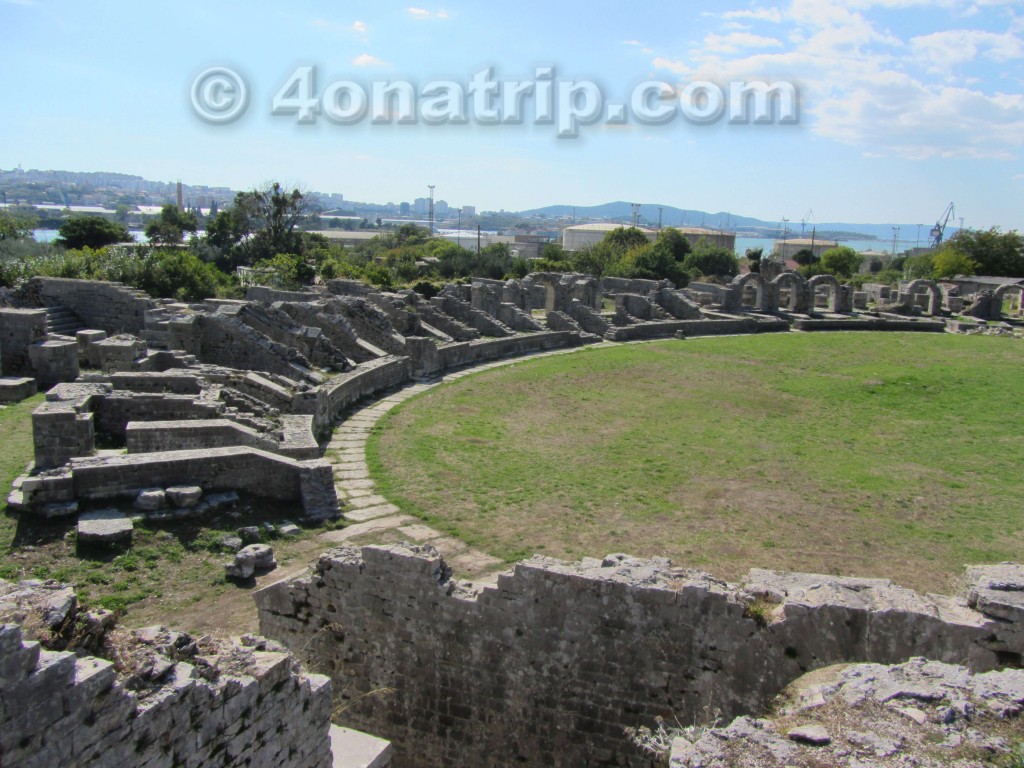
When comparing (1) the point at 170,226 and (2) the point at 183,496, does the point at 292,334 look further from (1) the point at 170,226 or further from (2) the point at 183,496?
(1) the point at 170,226

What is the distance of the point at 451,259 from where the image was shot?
54.3m

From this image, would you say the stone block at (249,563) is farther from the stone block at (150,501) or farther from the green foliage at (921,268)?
the green foliage at (921,268)

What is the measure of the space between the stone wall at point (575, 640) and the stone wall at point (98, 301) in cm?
1654

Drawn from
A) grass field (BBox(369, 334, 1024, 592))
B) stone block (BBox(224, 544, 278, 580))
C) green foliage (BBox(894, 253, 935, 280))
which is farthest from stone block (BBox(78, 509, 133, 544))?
green foliage (BBox(894, 253, 935, 280))

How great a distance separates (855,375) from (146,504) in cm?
1936

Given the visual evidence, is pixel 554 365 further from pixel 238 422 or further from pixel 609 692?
A: pixel 609 692

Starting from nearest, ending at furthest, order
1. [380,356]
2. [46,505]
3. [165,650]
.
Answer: [165,650] < [46,505] < [380,356]

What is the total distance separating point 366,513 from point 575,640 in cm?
543

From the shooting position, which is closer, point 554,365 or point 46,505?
point 46,505

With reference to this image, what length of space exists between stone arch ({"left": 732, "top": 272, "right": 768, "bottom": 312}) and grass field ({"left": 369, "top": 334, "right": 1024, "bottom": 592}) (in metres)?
13.3

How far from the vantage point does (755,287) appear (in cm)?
3825

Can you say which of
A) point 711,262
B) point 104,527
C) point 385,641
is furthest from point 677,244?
point 385,641

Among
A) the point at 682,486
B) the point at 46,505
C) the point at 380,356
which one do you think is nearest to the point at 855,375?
the point at 682,486

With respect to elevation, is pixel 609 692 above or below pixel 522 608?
below
